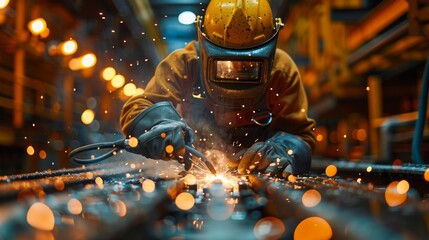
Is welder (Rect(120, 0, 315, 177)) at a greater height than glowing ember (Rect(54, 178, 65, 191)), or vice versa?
welder (Rect(120, 0, 315, 177))

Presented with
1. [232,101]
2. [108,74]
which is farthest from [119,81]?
[108,74]

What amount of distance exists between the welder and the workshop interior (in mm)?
190

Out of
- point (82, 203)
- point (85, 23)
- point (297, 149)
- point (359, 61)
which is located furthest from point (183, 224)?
point (85, 23)

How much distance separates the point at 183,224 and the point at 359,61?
33.0 feet

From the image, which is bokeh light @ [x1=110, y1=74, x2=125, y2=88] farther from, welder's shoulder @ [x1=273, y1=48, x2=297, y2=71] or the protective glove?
the protective glove

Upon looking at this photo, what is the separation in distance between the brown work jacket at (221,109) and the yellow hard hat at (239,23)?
29 centimetres

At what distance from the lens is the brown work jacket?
13.8ft

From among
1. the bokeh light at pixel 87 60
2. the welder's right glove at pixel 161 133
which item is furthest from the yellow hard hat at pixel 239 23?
the bokeh light at pixel 87 60

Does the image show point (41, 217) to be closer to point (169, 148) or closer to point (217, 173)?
point (169, 148)

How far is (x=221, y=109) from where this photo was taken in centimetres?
426

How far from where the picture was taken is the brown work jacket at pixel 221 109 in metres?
4.21

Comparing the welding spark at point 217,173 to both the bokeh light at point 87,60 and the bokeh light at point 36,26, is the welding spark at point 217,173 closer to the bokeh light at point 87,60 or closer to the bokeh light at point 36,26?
the bokeh light at point 36,26

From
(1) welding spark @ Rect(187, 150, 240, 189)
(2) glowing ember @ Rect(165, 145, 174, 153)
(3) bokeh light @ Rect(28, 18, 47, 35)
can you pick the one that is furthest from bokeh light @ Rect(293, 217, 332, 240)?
(3) bokeh light @ Rect(28, 18, 47, 35)

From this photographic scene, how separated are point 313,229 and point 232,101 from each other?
7.75 feet
